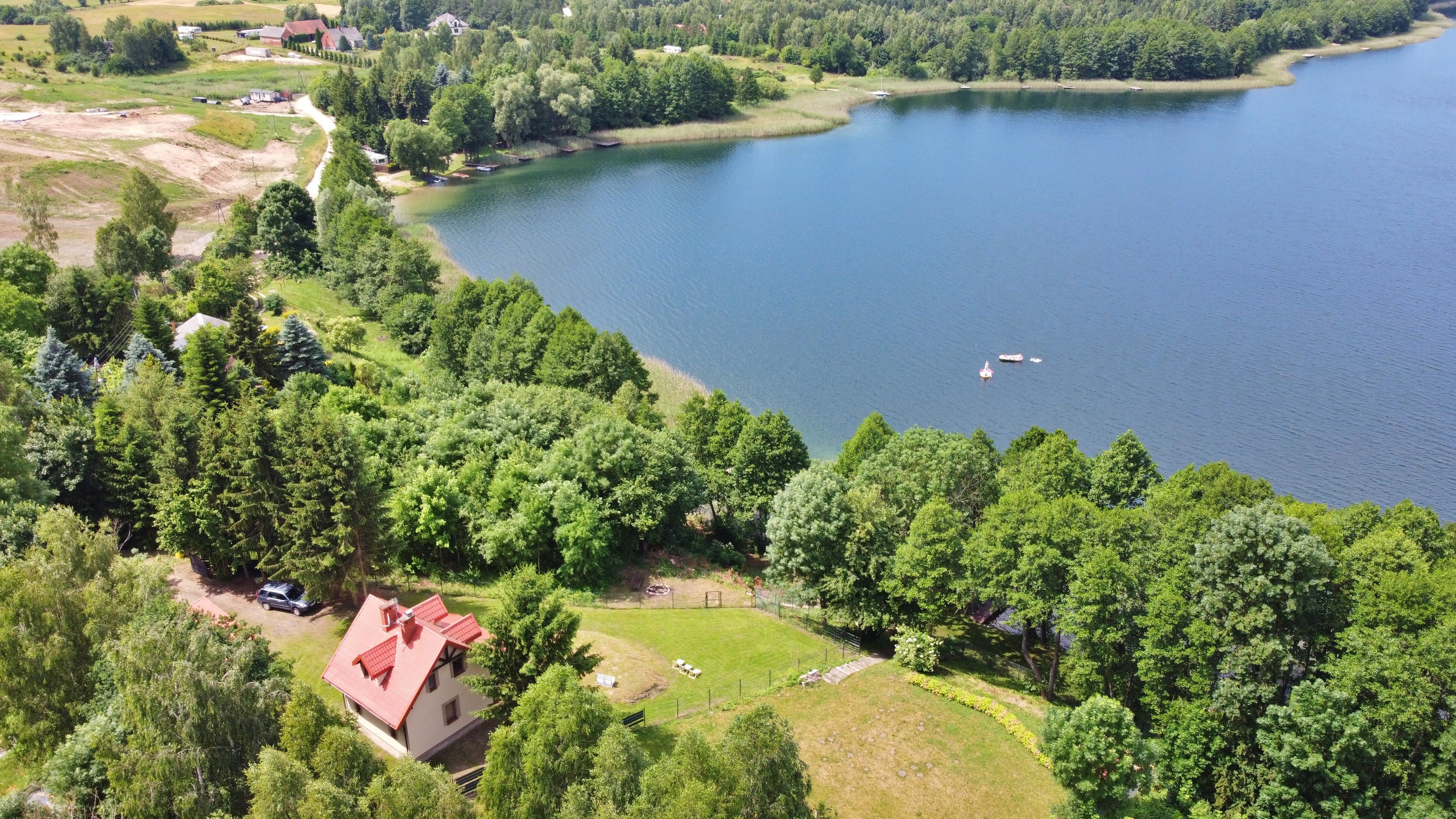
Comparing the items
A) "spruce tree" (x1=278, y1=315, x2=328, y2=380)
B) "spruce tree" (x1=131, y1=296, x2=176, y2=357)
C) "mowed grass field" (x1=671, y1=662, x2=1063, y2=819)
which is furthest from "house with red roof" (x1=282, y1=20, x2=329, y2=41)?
"mowed grass field" (x1=671, y1=662, x2=1063, y2=819)

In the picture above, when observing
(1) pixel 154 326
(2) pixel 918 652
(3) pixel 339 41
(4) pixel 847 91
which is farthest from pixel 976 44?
(2) pixel 918 652

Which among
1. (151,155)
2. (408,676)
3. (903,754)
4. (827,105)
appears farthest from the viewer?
(827,105)

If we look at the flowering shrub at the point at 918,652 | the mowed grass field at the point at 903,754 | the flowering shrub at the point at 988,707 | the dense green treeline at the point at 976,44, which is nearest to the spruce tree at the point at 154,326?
the mowed grass field at the point at 903,754

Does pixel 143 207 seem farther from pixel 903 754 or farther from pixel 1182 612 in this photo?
pixel 1182 612

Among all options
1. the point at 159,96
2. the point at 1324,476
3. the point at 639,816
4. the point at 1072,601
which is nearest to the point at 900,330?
the point at 1324,476

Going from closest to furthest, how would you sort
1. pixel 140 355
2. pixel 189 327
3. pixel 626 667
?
1. pixel 626 667
2. pixel 140 355
3. pixel 189 327

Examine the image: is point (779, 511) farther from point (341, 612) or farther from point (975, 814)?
point (341, 612)

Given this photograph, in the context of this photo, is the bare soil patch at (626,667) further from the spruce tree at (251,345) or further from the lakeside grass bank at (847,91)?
the lakeside grass bank at (847,91)
